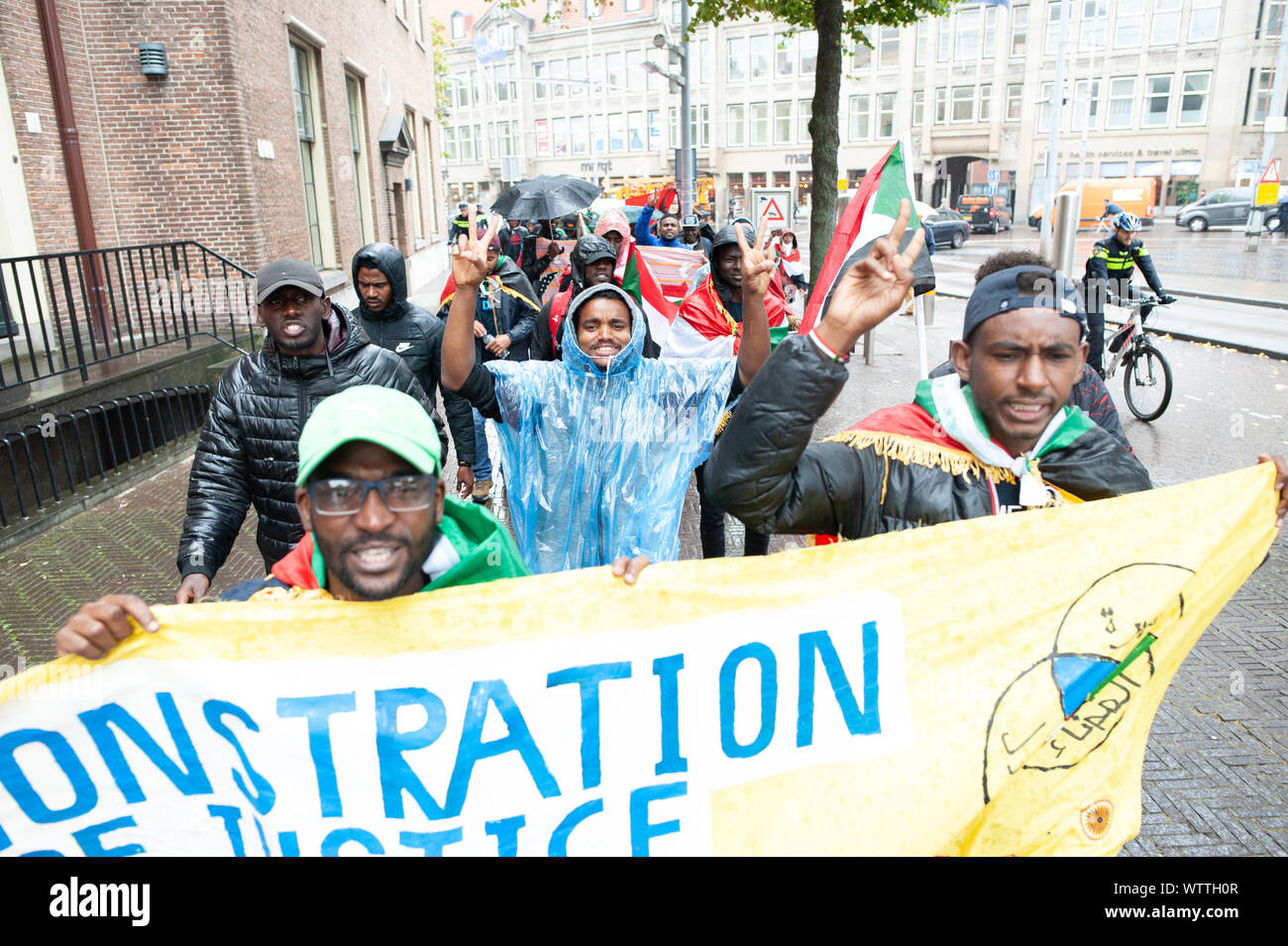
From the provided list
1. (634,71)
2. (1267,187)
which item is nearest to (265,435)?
(1267,187)

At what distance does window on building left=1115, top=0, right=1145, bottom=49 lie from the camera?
4544cm

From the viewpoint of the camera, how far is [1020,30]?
47188mm

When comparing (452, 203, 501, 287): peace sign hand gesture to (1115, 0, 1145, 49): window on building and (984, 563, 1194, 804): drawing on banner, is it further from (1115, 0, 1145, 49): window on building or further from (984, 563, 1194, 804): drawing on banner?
(1115, 0, 1145, 49): window on building

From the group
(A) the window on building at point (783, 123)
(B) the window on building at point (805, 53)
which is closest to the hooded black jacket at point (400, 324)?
(B) the window on building at point (805, 53)

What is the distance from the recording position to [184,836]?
1977 mm

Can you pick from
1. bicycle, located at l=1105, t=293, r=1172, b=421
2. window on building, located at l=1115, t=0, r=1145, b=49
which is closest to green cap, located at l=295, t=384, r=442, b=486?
bicycle, located at l=1105, t=293, r=1172, b=421

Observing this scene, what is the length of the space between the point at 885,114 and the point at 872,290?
185 ft

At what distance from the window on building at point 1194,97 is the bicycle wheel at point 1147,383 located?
4607cm

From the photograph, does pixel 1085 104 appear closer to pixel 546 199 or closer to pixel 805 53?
pixel 805 53

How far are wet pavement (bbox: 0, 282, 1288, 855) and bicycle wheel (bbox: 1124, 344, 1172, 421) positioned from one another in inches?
8.0

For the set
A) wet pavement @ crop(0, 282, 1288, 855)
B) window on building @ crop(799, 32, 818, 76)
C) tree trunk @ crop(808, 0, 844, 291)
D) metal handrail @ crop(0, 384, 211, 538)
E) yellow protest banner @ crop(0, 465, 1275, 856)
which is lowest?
wet pavement @ crop(0, 282, 1288, 855)

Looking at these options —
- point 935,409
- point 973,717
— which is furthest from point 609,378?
point 973,717

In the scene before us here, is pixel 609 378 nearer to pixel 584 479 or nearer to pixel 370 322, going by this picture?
pixel 584 479

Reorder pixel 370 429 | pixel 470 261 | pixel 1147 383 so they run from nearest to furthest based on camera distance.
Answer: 1. pixel 370 429
2. pixel 470 261
3. pixel 1147 383
